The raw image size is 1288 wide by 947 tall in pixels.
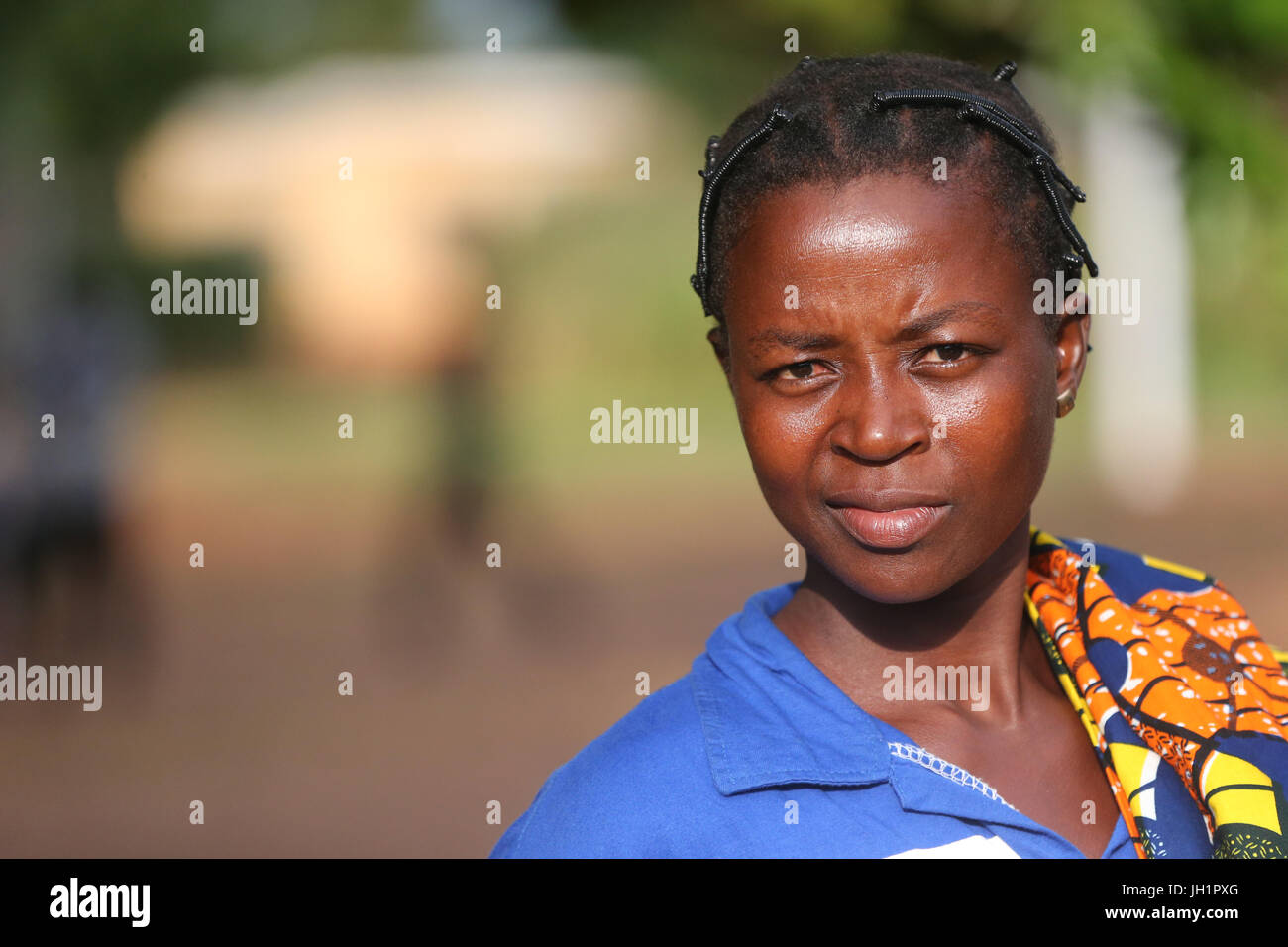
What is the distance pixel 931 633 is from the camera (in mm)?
1727

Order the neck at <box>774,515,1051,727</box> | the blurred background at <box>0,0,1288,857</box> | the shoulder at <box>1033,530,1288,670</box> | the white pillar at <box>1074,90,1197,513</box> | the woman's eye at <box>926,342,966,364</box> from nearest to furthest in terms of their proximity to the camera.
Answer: the woman's eye at <box>926,342,966,364</box>, the neck at <box>774,515,1051,727</box>, the shoulder at <box>1033,530,1288,670</box>, the blurred background at <box>0,0,1288,857</box>, the white pillar at <box>1074,90,1197,513</box>

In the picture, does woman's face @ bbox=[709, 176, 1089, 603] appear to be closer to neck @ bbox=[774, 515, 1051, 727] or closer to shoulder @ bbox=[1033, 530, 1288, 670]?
neck @ bbox=[774, 515, 1051, 727]

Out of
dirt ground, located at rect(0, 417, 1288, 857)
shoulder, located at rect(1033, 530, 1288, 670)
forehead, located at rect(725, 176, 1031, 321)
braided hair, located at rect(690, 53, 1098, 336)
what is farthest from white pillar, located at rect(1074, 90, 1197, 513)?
forehead, located at rect(725, 176, 1031, 321)

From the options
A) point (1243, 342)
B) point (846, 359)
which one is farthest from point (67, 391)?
point (1243, 342)

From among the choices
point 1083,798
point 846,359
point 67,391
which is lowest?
point 1083,798

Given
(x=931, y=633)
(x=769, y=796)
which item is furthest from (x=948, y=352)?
(x=769, y=796)

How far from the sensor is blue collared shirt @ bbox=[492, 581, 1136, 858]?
143cm

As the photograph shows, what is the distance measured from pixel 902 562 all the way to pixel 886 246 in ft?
1.31

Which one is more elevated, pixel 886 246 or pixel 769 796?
pixel 886 246

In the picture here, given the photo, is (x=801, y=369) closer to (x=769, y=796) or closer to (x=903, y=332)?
(x=903, y=332)

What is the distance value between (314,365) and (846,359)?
1414 cm

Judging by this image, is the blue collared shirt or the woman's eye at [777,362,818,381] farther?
the woman's eye at [777,362,818,381]

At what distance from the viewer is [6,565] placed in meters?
7.98
